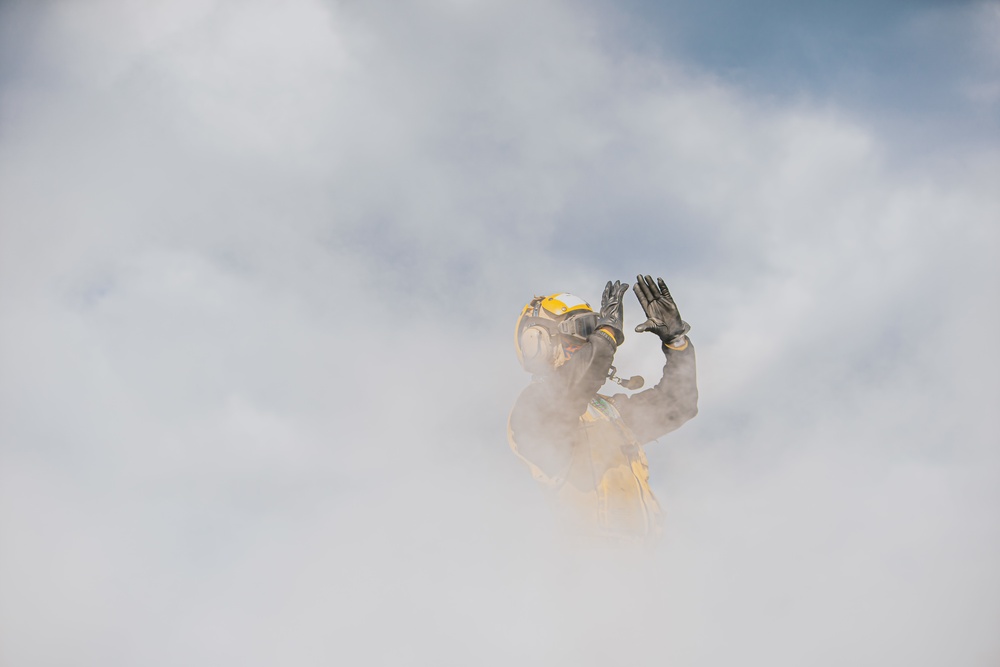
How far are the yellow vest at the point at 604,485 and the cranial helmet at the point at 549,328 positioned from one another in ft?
1.87

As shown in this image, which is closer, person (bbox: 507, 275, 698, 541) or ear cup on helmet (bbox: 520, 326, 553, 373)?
person (bbox: 507, 275, 698, 541)

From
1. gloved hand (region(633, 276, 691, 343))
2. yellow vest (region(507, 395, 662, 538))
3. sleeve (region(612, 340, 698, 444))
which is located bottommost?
yellow vest (region(507, 395, 662, 538))

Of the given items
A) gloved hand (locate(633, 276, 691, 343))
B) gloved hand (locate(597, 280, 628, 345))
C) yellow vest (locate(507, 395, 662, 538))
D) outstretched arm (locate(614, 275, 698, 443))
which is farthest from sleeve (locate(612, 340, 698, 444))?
gloved hand (locate(597, 280, 628, 345))

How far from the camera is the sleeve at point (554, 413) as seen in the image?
591cm

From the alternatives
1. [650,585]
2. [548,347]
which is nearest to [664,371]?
[548,347]

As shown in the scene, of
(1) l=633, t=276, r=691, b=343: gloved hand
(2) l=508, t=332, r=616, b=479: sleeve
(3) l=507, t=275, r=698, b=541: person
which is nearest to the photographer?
(2) l=508, t=332, r=616, b=479: sleeve

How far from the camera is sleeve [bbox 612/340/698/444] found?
21.6ft

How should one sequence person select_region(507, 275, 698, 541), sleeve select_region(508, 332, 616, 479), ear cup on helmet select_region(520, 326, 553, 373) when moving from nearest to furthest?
sleeve select_region(508, 332, 616, 479) → person select_region(507, 275, 698, 541) → ear cup on helmet select_region(520, 326, 553, 373)

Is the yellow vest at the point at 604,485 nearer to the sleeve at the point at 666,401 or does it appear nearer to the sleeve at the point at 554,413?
the sleeve at the point at 554,413

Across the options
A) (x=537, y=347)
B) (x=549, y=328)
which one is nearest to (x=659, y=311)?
(x=549, y=328)

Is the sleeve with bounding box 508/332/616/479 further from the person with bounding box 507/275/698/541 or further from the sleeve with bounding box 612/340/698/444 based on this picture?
the sleeve with bounding box 612/340/698/444

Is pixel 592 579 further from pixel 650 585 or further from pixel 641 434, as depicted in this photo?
pixel 641 434

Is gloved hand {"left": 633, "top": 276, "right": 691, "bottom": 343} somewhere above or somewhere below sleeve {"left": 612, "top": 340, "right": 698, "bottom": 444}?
above

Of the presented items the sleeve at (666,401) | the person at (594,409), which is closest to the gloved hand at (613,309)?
the person at (594,409)
